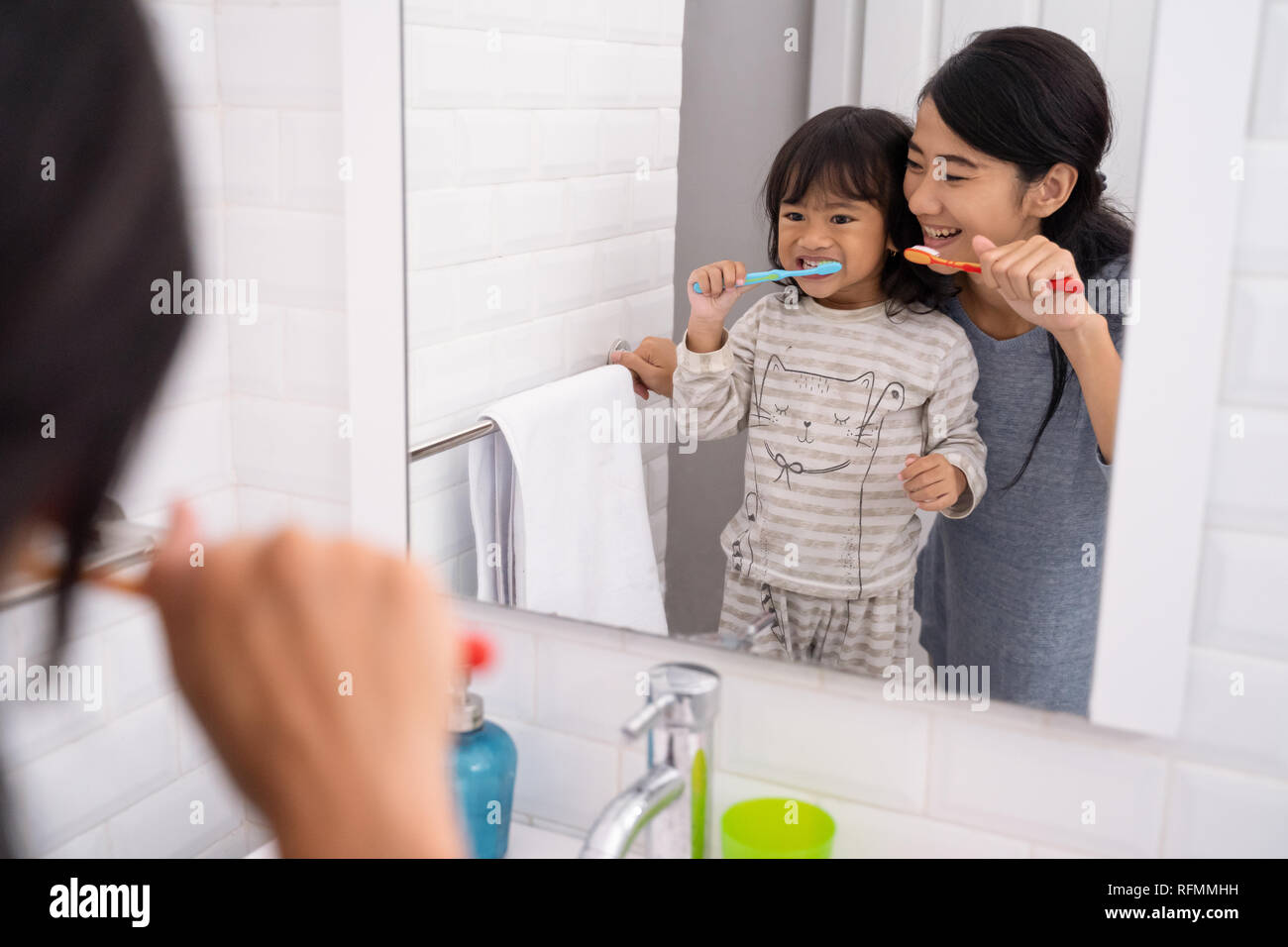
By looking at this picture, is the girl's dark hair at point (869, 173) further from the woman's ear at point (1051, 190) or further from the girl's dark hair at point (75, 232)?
the girl's dark hair at point (75, 232)

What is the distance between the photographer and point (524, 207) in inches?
35.8

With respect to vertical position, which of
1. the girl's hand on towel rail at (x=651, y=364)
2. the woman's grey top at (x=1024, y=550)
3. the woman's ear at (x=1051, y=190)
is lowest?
the woman's grey top at (x=1024, y=550)

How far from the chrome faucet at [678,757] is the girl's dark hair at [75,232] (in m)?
0.46

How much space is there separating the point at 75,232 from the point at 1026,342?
0.60 m

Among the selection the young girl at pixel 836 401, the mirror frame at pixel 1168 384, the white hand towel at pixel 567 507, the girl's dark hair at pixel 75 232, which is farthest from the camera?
the white hand towel at pixel 567 507

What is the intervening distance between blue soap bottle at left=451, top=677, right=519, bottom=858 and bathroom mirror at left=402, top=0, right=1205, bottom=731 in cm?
11

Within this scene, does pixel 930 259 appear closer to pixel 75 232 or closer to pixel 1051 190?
pixel 1051 190

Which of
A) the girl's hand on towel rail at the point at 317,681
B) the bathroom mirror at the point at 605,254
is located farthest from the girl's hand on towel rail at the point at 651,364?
the girl's hand on towel rail at the point at 317,681

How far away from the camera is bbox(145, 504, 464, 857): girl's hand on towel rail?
33cm

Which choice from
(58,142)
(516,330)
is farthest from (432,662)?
(516,330)

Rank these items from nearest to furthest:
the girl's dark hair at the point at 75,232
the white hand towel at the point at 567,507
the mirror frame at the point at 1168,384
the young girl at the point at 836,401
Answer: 1. the girl's dark hair at the point at 75,232
2. the mirror frame at the point at 1168,384
3. the young girl at the point at 836,401
4. the white hand towel at the point at 567,507

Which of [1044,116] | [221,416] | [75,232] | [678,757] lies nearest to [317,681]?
[75,232]

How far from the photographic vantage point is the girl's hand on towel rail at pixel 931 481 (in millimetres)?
779

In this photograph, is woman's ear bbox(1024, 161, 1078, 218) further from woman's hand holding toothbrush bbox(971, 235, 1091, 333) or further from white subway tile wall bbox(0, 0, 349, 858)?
white subway tile wall bbox(0, 0, 349, 858)
